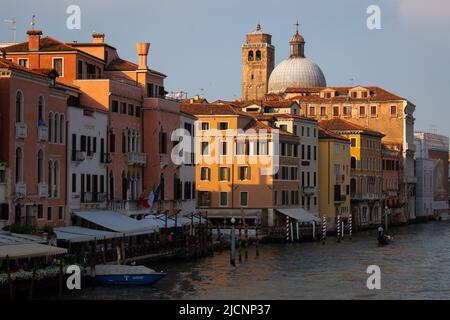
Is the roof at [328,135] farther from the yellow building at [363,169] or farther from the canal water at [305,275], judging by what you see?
the canal water at [305,275]

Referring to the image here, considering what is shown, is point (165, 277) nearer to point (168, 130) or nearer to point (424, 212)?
point (168, 130)

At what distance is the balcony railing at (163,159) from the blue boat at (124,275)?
1278 cm

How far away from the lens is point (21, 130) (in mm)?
31156

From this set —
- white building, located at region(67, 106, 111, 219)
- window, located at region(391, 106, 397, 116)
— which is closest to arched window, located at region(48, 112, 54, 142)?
white building, located at region(67, 106, 111, 219)

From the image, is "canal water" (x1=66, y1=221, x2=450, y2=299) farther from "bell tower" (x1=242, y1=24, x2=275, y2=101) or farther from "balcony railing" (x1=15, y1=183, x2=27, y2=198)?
"bell tower" (x1=242, y1=24, x2=275, y2=101)

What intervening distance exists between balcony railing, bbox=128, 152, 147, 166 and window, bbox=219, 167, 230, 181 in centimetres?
1178

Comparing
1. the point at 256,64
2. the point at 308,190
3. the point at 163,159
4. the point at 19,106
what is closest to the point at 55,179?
the point at 19,106

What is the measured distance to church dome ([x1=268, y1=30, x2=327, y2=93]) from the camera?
92.3 metres

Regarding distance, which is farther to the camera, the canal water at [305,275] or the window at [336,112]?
the window at [336,112]

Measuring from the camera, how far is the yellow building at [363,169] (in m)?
67.1

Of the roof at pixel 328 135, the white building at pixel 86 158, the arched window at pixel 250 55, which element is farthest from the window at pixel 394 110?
the white building at pixel 86 158

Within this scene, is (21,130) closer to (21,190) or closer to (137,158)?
(21,190)
